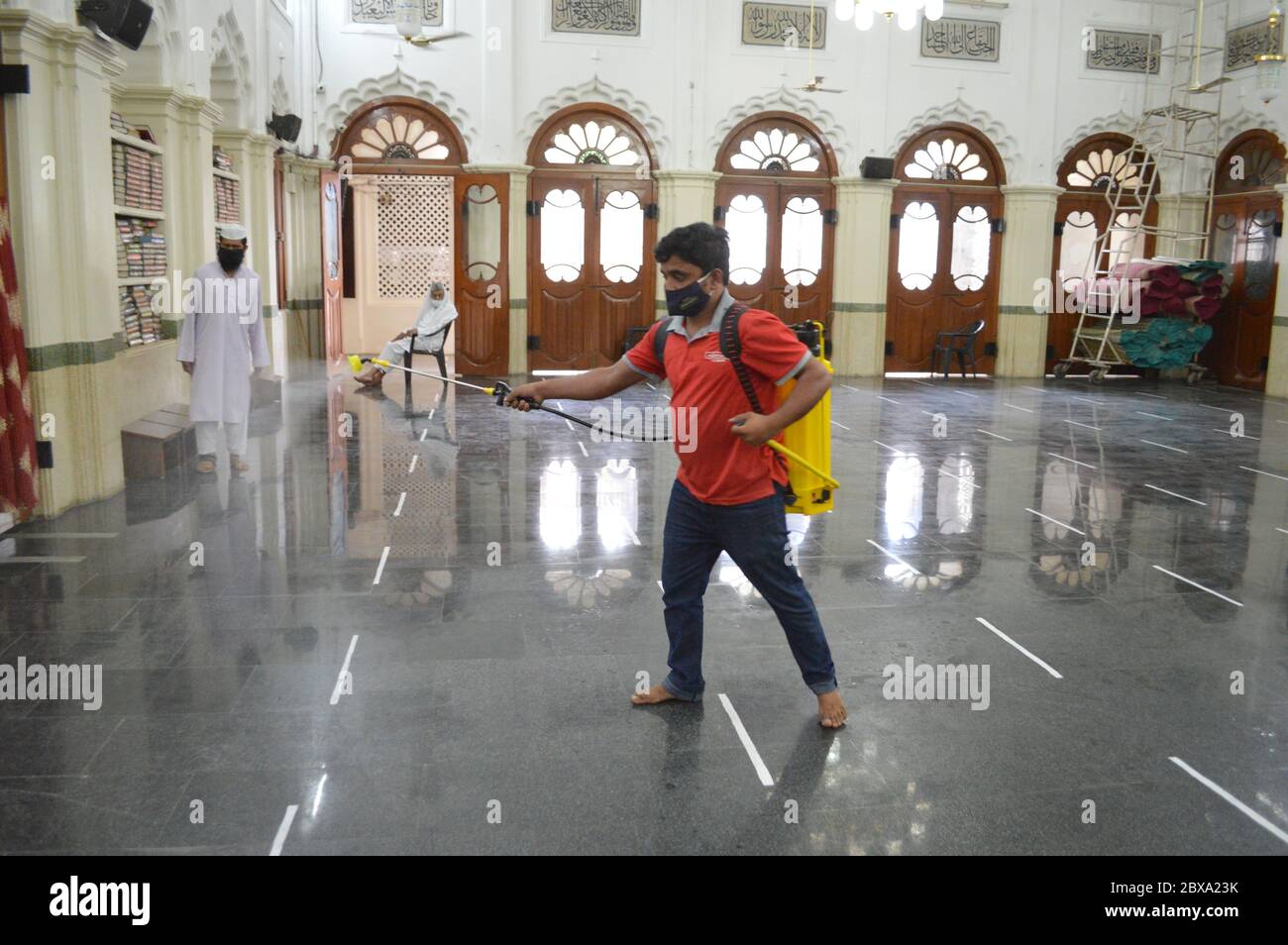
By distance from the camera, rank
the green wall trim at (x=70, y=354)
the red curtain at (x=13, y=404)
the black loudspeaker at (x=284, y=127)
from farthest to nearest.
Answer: the black loudspeaker at (x=284, y=127), the green wall trim at (x=70, y=354), the red curtain at (x=13, y=404)

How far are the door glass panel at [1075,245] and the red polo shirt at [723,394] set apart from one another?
11.9 meters

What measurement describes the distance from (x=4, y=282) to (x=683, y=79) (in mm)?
8726

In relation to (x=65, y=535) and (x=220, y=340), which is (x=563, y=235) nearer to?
(x=220, y=340)

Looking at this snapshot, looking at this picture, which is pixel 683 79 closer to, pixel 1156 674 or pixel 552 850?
pixel 1156 674

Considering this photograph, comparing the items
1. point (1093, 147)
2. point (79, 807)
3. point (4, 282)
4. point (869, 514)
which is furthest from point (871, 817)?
point (1093, 147)

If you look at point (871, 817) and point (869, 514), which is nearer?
point (871, 817)

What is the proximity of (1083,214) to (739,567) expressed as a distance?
12.2 m

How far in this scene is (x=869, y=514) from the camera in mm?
5926

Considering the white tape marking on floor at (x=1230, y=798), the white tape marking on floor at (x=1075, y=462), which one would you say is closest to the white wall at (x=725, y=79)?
the white tape marking on floor at (x=1075, y=462)

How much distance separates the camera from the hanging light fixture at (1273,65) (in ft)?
36.7

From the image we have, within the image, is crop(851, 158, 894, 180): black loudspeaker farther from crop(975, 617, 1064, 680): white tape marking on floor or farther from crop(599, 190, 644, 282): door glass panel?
crop(975, 617, 1064, 680): white tape marking on floor

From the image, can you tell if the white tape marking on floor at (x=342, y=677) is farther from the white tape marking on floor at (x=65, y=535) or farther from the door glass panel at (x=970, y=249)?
the door glass panel at (x=970, y=249)

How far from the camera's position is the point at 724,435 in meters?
3.07

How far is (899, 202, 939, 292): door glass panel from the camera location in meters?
13.5
